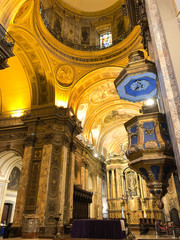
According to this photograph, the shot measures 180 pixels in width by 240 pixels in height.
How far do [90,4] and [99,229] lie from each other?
563 inches

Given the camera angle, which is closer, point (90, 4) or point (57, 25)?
point (57, 25)

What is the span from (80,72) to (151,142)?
33.0 ft

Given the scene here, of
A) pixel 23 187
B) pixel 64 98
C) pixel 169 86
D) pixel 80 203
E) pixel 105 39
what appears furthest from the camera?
pixel 105 39

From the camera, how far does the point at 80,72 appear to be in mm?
12758

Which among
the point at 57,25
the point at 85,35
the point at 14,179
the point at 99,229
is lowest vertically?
the point at 99,229

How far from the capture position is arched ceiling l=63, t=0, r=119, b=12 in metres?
13.7

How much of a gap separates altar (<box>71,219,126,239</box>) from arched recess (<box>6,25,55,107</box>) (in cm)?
708

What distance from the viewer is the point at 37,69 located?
11.9 m

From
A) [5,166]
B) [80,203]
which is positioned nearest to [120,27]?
[80,203]

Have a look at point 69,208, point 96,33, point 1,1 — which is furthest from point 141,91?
point 96,33

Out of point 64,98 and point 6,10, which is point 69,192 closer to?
point 64,98

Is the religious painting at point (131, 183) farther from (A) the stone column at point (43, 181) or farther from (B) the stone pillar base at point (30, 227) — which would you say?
(B) the stone pillar base at point (30, 227)

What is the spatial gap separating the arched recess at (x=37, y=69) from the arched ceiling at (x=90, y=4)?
5.18m

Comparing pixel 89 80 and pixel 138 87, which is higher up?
pixel 89 80
